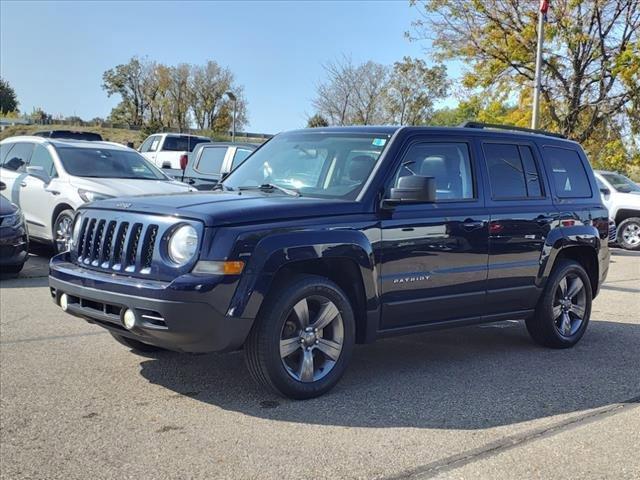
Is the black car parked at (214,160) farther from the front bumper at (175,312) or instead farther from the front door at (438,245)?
the front bumper at (175,312)

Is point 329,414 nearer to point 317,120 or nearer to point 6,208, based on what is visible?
point 6,208

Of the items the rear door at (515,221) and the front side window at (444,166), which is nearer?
the front side window at (444,166)

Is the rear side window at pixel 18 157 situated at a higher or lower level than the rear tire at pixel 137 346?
higher

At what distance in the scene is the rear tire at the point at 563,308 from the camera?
642 centimetres

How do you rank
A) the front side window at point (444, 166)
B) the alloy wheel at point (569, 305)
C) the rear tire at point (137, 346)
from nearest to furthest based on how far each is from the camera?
the front side window at point (444, 166)
the rear tire at point (137, 346)
the alloy wheel at point (569, 305)

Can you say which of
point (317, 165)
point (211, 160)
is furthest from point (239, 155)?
point (317, 165)

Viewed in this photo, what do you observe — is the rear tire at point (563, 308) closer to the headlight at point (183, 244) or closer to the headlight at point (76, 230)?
the headlight at point (183, 244)

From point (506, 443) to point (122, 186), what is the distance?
758cm

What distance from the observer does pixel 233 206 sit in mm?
4625

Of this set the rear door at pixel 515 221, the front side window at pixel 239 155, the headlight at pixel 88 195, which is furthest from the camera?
the front side window at pixel 239 155

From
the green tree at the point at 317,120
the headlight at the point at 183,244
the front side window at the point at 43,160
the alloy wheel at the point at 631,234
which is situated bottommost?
the alloy wheel at the point at 631,234

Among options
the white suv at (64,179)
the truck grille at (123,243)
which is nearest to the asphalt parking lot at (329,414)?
the truck grille at (123,243)

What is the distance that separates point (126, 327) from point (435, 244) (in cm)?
231

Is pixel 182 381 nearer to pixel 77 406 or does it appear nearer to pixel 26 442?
pixel 77 406
